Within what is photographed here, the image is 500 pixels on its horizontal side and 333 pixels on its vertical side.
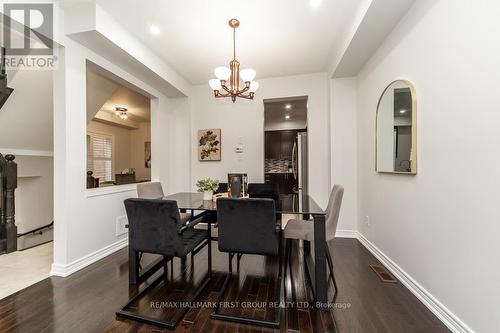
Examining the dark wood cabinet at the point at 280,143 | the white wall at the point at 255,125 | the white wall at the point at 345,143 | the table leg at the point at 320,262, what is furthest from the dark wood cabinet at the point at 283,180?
the table leg at the point at 320,262

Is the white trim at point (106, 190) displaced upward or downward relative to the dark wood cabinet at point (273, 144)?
downward

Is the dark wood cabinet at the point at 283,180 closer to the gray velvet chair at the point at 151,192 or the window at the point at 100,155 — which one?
the gray velvet chair at the point at 151,192

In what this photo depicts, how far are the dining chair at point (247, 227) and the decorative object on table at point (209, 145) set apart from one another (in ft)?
8.36

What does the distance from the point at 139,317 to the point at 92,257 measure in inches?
57.1

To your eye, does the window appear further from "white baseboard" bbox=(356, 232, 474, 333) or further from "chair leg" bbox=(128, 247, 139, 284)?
"white baseboard" bbox=(356, 232, 474, 333)

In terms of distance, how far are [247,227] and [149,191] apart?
1888 millimetres

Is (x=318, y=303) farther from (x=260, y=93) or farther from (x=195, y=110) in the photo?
(x=195, y=110)

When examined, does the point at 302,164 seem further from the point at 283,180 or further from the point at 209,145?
the point at 283,180

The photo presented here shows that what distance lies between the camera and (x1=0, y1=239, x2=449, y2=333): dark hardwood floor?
1.53 meters

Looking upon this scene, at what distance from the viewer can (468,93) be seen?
1.39 metres

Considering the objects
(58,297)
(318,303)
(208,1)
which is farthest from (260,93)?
(58,297)

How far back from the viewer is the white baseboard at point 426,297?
1.46 meters

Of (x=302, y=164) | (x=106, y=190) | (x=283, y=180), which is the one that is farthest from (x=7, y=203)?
(x=283, y=180)

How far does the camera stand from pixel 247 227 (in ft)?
5.65
